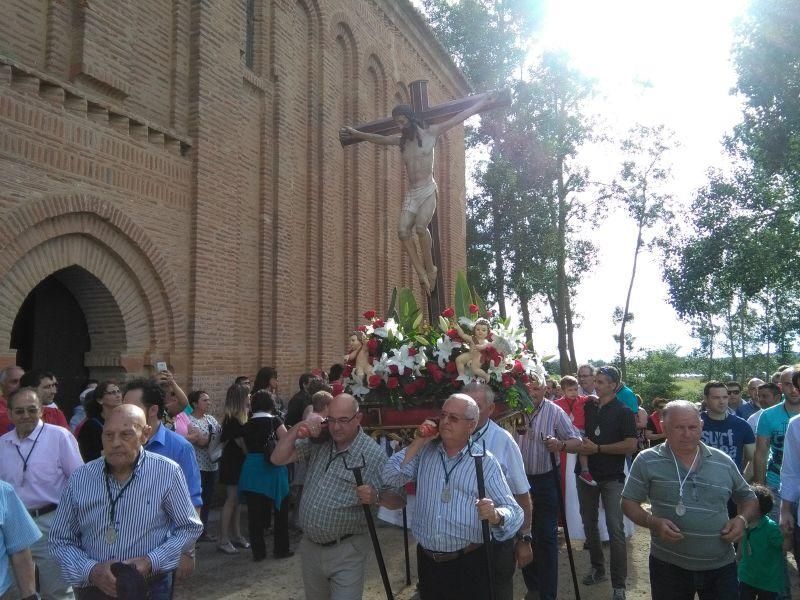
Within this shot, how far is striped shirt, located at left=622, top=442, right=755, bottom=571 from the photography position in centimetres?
371

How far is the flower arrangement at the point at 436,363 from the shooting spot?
15.6ft

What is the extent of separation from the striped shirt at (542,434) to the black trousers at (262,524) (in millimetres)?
3106

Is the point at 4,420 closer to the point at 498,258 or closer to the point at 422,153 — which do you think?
the point at 422,153

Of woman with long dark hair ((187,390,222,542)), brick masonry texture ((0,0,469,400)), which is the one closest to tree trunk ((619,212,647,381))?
brick masonry texture ((0,0,469,400))

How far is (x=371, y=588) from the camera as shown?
6453 millimetres

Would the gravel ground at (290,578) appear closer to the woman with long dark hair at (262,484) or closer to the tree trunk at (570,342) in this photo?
the woman with long dark hair at (262,484)

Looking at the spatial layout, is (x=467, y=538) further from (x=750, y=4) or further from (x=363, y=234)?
(x=750, y=4)

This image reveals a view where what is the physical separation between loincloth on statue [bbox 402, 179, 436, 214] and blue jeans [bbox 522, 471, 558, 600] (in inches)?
115

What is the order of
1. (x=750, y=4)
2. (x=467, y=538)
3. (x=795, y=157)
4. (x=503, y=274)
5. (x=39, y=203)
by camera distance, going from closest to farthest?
1. (x=467, y=538)
2. (x=39, y=203)
3. (x=795, y=157)
4. (x=750, y=4)
5. (x=503, y=274)

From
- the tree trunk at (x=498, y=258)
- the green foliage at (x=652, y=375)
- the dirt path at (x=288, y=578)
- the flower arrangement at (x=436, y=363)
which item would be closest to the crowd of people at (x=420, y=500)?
the flower arrangement at (x=436, y=363)

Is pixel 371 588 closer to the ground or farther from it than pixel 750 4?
closer to the ground

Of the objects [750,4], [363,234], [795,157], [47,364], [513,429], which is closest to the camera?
[513,429]

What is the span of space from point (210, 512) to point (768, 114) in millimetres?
19701

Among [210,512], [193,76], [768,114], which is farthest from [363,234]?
[768,114]
